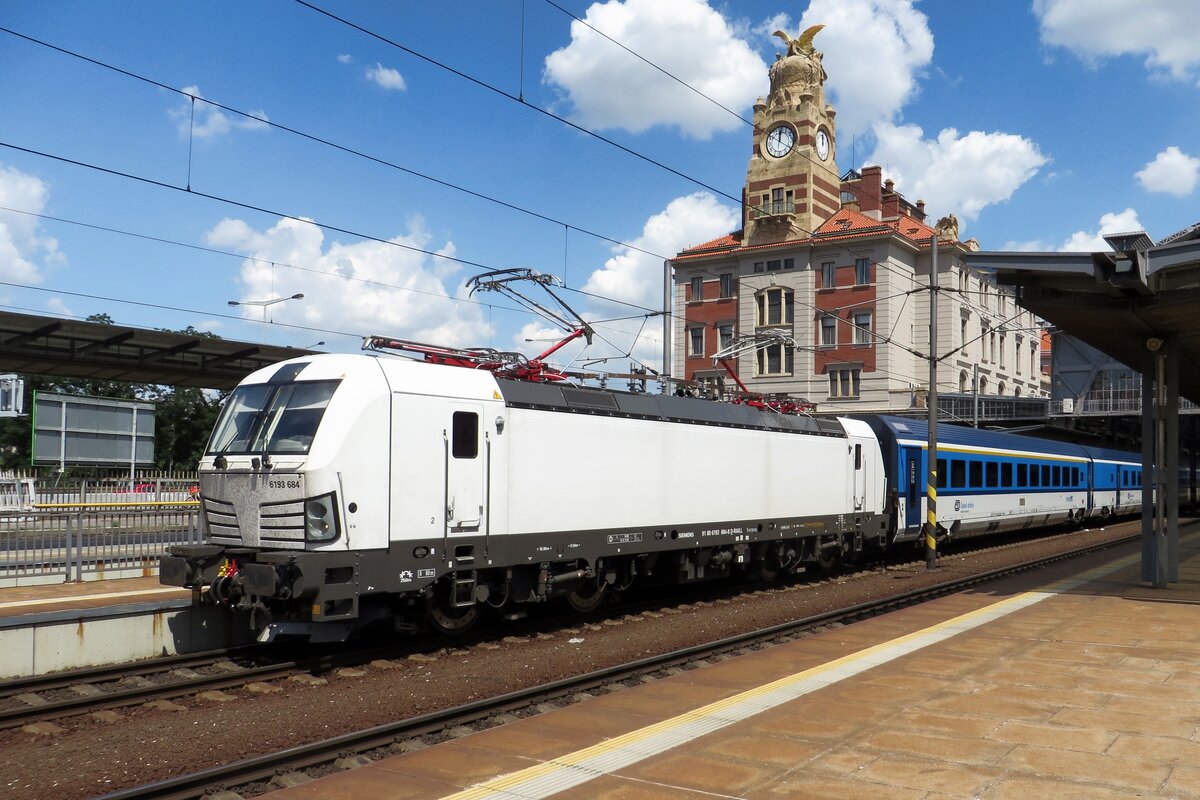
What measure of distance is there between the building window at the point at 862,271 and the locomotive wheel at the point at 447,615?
161 ft

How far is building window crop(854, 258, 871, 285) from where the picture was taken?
56.8 m

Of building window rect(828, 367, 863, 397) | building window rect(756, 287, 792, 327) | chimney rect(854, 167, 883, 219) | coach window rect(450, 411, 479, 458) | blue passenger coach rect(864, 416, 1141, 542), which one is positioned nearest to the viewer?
coach window rect(450, 411, 479, 458)

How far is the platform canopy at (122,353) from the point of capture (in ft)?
59.0

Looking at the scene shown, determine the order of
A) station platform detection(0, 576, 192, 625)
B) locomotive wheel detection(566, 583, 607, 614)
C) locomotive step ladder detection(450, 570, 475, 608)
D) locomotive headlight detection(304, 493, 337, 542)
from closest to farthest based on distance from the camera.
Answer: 1. locomotive headlight detection(304, 493, 337, 542)
2. locomotive step ladder detection(450, 570, 475, 608)
3. station platform detection(0, 576, 192, 625)
4. locomotive wheel detection(566, 583, 607, 614)

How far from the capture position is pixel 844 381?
57.4m

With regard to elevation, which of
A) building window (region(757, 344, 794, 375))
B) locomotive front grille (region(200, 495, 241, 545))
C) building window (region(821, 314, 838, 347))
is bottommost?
locomotive front grille (region(200, 495, 241, 545))

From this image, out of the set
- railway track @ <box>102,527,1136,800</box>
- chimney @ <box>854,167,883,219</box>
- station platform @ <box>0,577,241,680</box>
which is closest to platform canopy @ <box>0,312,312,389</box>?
station platform @ <box>0,577,241,680</box>

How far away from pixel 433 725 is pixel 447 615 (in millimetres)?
3963

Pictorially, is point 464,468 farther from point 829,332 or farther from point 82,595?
point 829,332

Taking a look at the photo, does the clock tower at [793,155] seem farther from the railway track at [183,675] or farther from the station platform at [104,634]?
the station platform at [104,634]

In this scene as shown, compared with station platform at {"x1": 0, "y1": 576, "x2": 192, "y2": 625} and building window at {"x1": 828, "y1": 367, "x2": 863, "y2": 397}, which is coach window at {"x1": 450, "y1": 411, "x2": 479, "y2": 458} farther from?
building window at {"x1": 828, "y1": 367, "x2": 863, "y2": 397}

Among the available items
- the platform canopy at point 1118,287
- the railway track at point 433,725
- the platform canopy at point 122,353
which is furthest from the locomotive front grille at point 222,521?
the platform canopy at point 1118,287

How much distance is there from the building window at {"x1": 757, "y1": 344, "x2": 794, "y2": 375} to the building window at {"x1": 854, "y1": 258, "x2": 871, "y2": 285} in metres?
5.90

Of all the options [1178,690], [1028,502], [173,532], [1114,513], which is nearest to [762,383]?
[1114,513]
